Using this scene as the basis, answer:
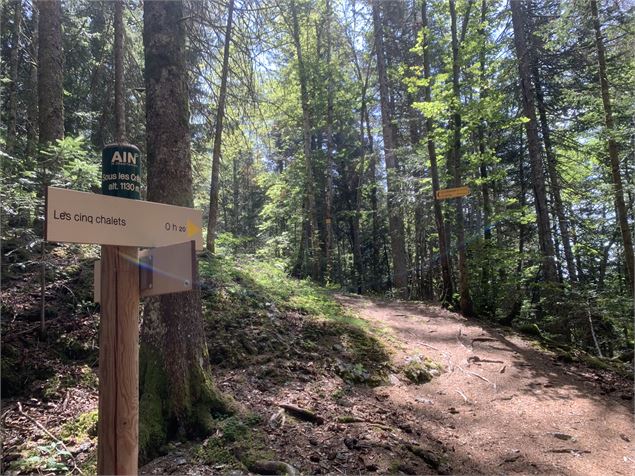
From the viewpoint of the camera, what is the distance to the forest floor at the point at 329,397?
3.62 meters

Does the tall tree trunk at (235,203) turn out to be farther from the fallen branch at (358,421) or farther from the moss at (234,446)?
the moss at (234,446)

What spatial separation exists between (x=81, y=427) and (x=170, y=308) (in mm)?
1354

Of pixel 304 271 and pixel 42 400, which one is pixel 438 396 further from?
pixel 304 271

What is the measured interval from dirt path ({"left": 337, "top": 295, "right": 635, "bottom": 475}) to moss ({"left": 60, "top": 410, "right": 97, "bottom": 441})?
3510 mm

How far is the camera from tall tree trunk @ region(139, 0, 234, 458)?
12.4 ft

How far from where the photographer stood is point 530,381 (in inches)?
257

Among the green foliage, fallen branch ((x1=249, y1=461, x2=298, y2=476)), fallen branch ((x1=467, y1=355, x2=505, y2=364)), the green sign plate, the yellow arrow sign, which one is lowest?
fallen branch ((x1=467, y1=355, x2=505, y2=364))

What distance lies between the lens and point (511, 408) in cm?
562

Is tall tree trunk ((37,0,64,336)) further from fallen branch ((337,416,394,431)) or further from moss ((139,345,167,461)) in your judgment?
fallen branch ((337,416,394,431))

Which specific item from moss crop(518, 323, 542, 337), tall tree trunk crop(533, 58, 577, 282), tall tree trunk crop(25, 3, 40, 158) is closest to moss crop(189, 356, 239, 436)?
tall tree trunk crop(25, 3, 40, 158)

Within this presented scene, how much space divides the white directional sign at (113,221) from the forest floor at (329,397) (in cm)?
225

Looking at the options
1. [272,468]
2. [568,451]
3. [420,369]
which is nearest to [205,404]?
[272,468]

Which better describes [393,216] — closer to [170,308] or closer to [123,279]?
[170,308]

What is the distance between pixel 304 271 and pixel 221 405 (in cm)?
1425
